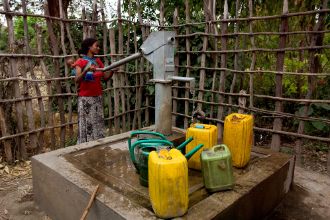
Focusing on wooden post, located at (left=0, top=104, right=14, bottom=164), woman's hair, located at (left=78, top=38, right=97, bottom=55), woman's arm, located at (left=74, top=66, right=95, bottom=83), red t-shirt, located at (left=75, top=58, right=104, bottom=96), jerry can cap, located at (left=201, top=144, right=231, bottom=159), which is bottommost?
wooden post, located at (left=0, top=104, right=14, bottom=164)

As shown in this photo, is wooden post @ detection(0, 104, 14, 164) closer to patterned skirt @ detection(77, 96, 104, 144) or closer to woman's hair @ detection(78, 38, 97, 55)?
patterned skirt @ detection(77, 96, 104, 144)

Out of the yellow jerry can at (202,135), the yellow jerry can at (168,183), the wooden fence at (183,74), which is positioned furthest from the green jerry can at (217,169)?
the wooden fence at (183,74)

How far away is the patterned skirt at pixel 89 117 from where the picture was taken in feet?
10.9

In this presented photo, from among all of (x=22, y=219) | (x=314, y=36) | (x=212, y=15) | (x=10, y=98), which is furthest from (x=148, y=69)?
(x=22, y=219)

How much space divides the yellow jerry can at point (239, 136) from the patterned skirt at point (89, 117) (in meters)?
1.84

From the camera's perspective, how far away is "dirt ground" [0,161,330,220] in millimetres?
2199

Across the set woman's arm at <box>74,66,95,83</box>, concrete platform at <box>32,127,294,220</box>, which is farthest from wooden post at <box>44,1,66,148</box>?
concrete platform at <box>32,127,294,220</box>

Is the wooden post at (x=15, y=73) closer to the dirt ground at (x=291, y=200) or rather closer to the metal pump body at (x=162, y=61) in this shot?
the dirt ground at (x=291, y=200)

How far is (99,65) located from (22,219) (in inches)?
70.9

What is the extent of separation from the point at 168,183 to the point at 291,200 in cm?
145

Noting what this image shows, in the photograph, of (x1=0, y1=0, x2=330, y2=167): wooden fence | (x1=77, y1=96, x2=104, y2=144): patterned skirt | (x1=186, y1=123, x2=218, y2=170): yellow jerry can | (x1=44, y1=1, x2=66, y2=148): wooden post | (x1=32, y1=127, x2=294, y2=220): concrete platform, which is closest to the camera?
(x1=32, y1=127, x2=294, y2=220): concrete platform

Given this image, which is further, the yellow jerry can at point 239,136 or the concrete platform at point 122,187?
the yellow jerry can at point 239,136

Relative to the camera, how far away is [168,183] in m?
1.42

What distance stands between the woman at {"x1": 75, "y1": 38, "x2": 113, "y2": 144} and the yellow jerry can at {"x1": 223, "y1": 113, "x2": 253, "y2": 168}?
160 cm
